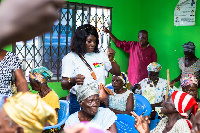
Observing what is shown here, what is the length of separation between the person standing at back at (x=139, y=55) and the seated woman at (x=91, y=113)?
3.25 metres

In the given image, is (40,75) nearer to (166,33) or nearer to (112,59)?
(112,59)

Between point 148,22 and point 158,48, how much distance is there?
2.29 feet

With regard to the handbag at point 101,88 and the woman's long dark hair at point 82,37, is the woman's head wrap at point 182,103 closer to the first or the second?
the handbag at point 101,88

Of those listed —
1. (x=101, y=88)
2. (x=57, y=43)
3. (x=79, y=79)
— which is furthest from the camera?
(x=57, y=43)

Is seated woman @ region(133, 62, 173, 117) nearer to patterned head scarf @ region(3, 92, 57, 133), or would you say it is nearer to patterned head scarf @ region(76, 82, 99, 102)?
patterned head scarf @ region(76, 82, 99, 102)

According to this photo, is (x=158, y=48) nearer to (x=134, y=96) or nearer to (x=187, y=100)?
(x=134, y=96)

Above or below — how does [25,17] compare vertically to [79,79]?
above

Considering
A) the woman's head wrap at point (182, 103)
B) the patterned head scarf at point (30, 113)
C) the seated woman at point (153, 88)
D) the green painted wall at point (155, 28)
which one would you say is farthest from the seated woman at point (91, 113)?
the green painted wall at point (155, 28)

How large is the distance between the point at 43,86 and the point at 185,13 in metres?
3.73

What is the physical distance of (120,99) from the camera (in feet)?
13.2

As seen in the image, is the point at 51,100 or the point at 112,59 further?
the point at 112,59

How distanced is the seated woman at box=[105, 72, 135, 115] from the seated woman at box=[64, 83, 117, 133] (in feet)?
3.27

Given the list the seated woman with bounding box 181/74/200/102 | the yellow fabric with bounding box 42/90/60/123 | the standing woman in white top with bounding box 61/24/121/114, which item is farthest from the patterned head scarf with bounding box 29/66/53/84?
the seated woman with bounding box 181/74/200/102

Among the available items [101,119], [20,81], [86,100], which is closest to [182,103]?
[101,119]
